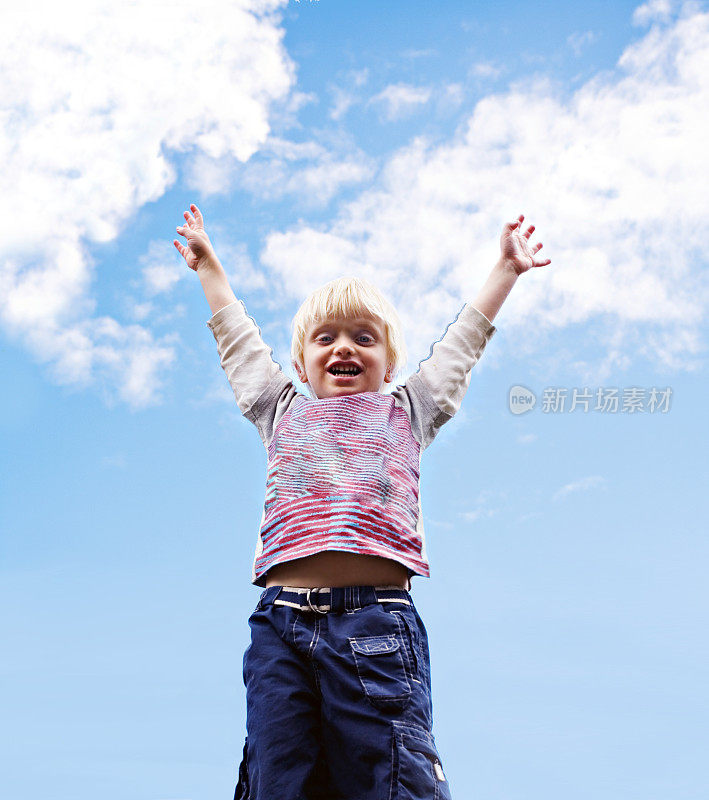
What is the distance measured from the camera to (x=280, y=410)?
2799 millimetres

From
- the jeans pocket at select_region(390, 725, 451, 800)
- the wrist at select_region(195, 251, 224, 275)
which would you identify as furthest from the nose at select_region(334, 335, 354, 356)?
the jeans pocket at select_region(390, 725, 451, 800)

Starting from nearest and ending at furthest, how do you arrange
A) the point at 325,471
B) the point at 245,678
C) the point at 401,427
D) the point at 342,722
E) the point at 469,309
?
the point at 342,722 → the point at 245,678 → the point at 325,471 → the point at 401,427 → the point at 469,309

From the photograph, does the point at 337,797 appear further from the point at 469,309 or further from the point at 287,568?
the point at 469,309

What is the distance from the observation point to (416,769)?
80.0 inches

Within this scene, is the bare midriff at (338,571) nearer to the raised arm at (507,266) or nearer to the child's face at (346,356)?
the child's face at (346,356)

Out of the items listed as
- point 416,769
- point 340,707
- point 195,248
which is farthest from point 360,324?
point 416,769

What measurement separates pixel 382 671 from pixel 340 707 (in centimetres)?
14

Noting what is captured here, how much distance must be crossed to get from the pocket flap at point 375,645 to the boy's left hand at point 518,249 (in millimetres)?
1472

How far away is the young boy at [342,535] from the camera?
82.6 inches

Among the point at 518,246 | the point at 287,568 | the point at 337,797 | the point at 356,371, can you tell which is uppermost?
the point at 518,246

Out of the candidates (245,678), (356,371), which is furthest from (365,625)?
(356,371)

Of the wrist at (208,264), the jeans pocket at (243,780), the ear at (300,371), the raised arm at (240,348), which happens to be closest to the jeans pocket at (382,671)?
the jeans pocket at (243,780)

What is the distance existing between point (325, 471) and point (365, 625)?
19.9 inches

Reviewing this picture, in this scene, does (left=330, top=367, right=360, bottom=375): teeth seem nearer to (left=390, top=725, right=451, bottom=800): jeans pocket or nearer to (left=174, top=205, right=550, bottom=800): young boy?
(left=174, top=205, right=550, bottom=800): young boy
